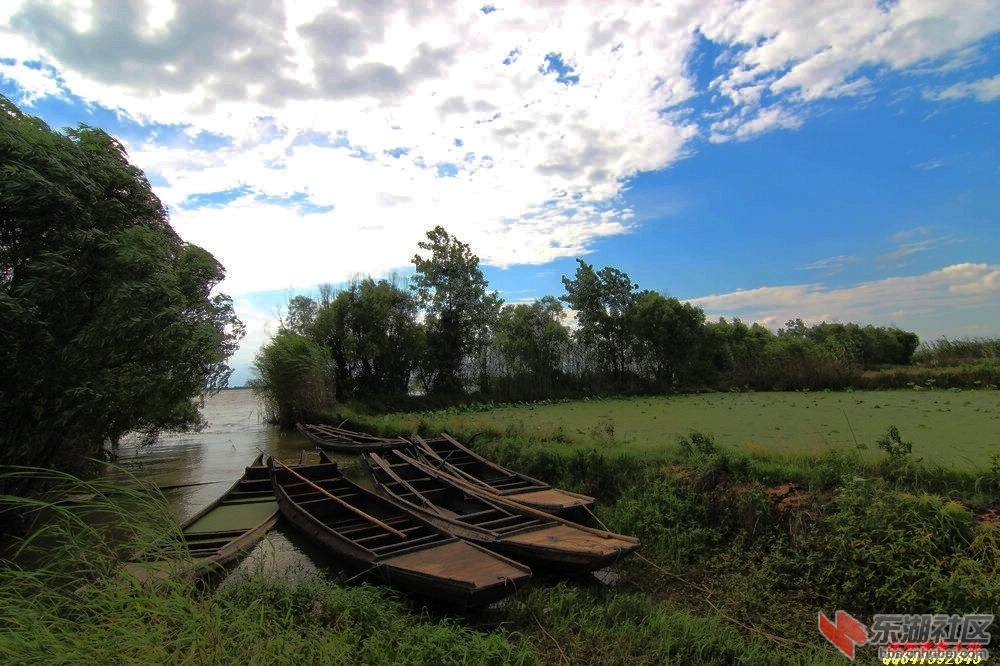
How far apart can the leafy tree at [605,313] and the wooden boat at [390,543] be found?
19851 millimetres

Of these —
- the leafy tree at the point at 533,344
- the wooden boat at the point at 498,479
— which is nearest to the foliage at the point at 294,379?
the leafy tree at the point at 533,344

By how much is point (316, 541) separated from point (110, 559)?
412cm

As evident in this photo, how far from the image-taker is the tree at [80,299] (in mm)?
6160

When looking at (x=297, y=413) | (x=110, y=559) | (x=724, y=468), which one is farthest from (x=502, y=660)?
(x=297, y=413)

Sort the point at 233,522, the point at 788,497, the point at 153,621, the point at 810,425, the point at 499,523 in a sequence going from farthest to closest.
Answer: the point at 810,425 < the point at 233,522 < the point at 499,523 < the point at 788,497 < the point at 153,621

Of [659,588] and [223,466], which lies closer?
[659,588]

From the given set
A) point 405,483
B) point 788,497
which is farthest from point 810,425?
point 405,483

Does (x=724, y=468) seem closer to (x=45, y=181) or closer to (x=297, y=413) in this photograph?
(x=45, y=181)

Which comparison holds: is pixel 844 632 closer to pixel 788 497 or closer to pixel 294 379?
pixel 788 497

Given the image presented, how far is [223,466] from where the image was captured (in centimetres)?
1429

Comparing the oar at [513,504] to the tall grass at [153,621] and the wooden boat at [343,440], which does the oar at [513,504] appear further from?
the wooden boat at [343,440]

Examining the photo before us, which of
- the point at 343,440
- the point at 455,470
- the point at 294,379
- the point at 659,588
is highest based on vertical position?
the point at 294,379

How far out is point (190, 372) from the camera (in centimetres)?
837

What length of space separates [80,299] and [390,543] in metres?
5.16
